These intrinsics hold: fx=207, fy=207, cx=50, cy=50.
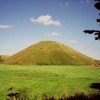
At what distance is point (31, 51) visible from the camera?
139 m

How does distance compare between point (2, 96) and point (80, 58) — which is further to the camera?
point (80, 58)

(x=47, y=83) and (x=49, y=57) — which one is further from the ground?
(x=49, y=57)

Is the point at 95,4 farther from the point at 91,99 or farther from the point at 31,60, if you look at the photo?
the point at 31,60

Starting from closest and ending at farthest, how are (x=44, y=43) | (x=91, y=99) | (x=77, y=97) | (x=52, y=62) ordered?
1. (x=91, y=99)
2. (x=77, y=97)
3. (x=52, y=62)
4. (x=44, y=43)

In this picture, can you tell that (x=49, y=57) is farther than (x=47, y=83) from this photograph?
Yes

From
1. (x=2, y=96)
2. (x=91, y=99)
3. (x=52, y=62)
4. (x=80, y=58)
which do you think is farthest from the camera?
(x=80, y=58)

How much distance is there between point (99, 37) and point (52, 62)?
355 feet

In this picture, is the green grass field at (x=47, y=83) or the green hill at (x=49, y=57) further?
the green hill at (x=49, y=57)

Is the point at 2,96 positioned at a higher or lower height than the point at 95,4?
lower

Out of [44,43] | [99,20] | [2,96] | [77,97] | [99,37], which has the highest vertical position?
[44,43]

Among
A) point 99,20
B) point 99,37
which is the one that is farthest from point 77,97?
point 99,20

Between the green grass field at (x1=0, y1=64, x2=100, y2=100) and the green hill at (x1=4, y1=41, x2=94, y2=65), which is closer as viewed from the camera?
the green grass field at (x1=0, y1=64, x2=100, y2=100)

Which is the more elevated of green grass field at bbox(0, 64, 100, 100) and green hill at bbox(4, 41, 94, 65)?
green hill at bbox(4, 41, 94, 65)

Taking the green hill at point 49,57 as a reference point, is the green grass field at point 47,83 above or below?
below
